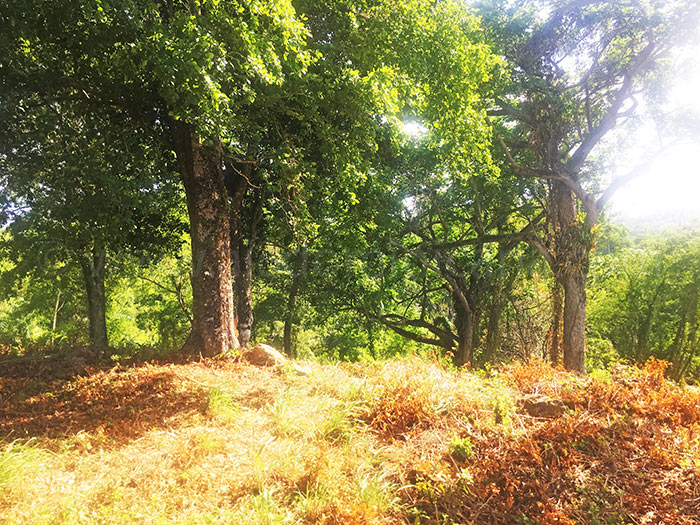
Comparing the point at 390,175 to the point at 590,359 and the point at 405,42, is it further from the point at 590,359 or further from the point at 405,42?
the point at 590,359

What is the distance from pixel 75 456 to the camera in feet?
11.8

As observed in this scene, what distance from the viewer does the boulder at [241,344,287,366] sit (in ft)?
21.9

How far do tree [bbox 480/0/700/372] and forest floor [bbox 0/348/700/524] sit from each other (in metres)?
6.06

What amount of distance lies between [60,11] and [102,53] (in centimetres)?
92

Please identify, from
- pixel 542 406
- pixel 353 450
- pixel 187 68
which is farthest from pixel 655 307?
pixel 187 68

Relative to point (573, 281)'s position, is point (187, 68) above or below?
above

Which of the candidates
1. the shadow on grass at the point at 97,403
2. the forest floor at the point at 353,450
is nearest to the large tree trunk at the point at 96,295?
the shadow on grass at the point at 97,403

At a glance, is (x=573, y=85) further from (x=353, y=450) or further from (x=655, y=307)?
(x=655, y=307)

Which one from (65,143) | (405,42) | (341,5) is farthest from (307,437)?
(65,143)

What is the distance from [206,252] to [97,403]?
2.96 metres

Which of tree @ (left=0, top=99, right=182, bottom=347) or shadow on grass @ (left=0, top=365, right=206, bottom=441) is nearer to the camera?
shadow on grass @ (left=0, top=365, right=206, bottom=441)

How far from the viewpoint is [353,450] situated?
367 cm

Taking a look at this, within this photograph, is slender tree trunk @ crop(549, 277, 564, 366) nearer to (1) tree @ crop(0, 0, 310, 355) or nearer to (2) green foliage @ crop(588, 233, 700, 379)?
(1) tree @ crop(0, 0, 310, 355)

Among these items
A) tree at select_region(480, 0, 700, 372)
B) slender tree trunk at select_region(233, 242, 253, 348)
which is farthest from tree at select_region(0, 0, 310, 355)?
tree at select_region(480, 0, 700, 372)
